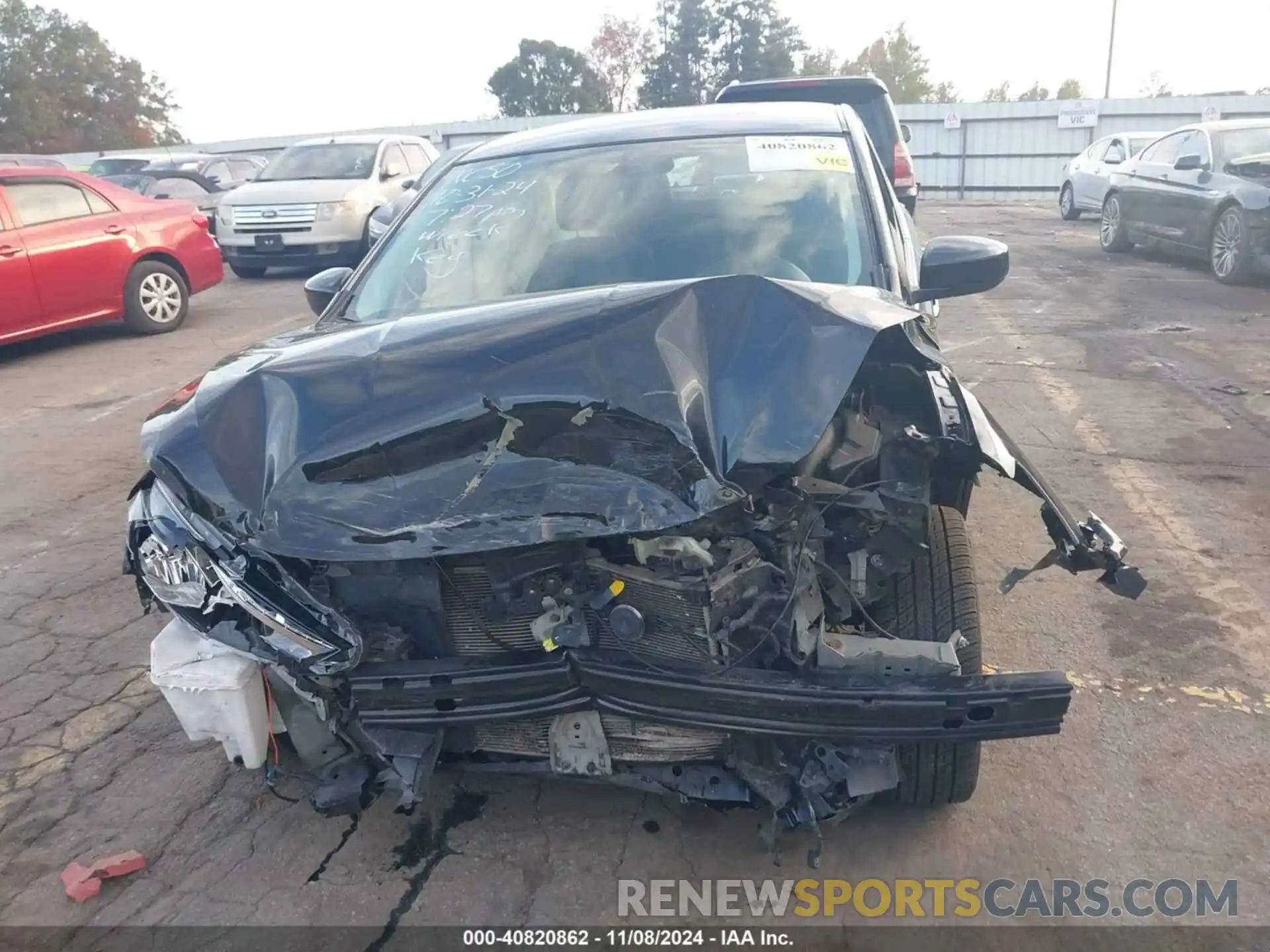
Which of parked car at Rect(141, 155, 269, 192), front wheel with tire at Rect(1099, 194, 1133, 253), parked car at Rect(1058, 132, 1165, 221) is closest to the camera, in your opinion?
front wheel with tire at Rect(1099, 194, 1133, 253)

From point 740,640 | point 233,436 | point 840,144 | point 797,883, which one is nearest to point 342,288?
point 233,436

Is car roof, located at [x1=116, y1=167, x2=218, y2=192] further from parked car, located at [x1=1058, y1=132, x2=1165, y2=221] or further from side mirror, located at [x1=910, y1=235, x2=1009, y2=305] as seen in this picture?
side mirror, located at [x1=910, y1=235, x2=1009, y2=305]

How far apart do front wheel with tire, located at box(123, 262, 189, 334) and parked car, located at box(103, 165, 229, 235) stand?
5469 mm

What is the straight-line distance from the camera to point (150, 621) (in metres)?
4.12

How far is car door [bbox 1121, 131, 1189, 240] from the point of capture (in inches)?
471

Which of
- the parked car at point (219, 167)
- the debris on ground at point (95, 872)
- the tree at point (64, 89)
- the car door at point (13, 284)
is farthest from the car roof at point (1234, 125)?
the tree at point (64, 89)

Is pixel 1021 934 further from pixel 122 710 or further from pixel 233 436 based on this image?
pixel 122 710

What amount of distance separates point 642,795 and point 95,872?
150cm

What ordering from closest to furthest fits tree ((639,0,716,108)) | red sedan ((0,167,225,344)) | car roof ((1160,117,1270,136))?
red sedan ((0,167,225,344)), car roof ((1160,117,1270,136)), tree ((639,0,716,108))

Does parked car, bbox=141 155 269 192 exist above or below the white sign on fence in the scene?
above

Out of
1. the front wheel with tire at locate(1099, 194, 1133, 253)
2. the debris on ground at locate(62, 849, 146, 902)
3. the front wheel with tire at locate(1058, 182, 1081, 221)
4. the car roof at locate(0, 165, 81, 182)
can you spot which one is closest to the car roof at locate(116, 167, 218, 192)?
the car roof at locate(0, 165, 81, 182)

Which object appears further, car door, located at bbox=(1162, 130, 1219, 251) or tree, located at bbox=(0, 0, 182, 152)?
tree, located at bbox=(0, 0, 182, 152)

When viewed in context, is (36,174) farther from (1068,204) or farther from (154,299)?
(1068,204)

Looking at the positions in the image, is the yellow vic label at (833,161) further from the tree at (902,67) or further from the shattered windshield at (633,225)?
the tree at (902,67)
